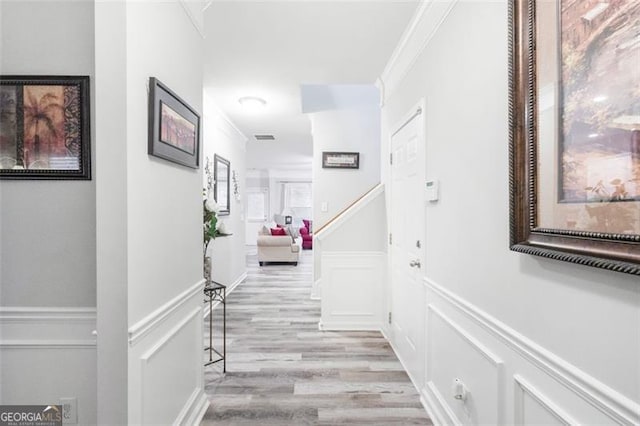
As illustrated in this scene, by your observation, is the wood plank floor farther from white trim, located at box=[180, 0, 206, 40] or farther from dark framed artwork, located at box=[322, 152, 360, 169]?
white trim, located at box=[180, 0, 206, 40]

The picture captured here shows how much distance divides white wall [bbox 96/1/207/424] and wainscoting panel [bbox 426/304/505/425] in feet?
4.54

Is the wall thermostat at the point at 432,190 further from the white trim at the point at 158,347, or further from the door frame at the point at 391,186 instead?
the white trim at the point at 158,347

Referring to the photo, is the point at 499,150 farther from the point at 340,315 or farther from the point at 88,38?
the point at 340,315

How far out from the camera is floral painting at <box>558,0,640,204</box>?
723 mm

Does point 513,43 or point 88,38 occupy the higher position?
point 88,38

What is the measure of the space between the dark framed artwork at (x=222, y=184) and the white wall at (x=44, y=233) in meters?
2.66

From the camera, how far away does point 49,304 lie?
140cm

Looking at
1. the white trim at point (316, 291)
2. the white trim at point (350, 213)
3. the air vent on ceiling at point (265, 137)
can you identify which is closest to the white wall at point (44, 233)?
the white trim at point (350, 213)

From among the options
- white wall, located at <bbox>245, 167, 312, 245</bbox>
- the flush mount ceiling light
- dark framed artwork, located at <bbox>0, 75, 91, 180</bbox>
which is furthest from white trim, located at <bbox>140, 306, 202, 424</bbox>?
white wall, located at <bbox>245, 167, 312, 245</bbox>

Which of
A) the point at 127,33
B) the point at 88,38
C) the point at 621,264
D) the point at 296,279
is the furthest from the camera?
the point at 296,279

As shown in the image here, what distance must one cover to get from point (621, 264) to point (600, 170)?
0.76 feet

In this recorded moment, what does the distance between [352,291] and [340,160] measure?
1986 millimetres

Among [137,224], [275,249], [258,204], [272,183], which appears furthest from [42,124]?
[258,204]

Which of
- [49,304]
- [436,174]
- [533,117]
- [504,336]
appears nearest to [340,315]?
[436,174]
